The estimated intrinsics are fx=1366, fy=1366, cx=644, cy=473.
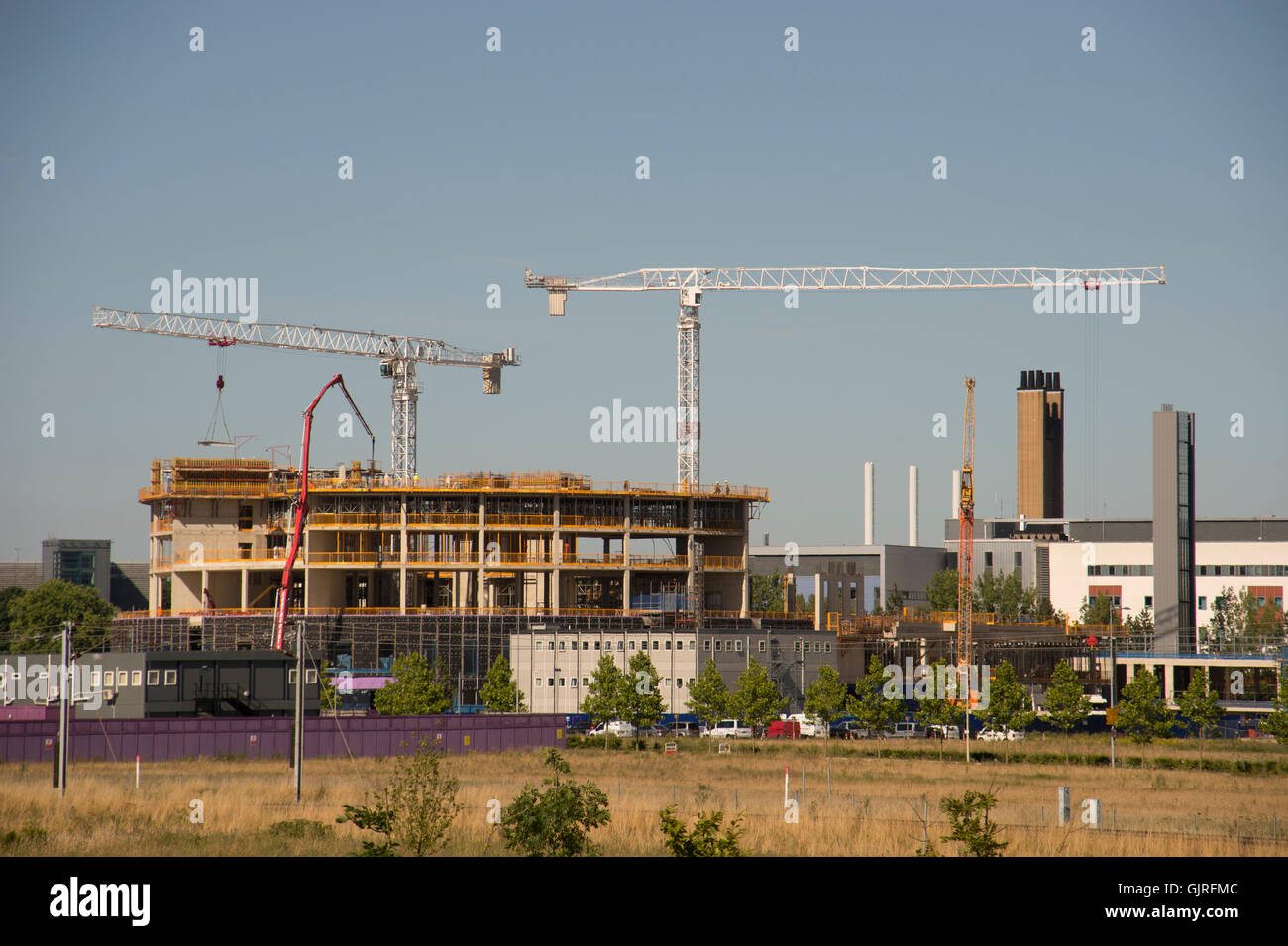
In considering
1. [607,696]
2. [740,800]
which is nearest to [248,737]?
[607,696]

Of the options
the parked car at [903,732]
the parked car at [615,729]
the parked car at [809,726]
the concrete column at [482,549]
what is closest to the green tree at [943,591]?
the concrete column at [482,549]

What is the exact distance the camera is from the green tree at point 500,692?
95625 mm

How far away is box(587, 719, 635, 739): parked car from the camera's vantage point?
86812 mm

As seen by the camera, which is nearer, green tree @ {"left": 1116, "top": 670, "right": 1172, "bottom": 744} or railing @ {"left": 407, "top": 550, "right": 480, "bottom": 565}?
green tree @ {"left": 1116, "top": 670, "right": 1172, "bottom": 744}

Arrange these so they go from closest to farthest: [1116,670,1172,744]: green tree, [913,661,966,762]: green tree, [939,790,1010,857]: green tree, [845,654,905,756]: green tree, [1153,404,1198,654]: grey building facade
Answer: [939,790,1010,857]: green tree < [1116,670,1172,744]: green tree < [913,661,966,762]: green tree < [845,654,905,756]: green tree < [1153,404,1198,654]: grey building facade

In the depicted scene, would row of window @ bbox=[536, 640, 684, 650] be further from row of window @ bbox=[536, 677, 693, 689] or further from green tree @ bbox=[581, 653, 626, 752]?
green tree @ bbox=[581, 653, 626, 752]

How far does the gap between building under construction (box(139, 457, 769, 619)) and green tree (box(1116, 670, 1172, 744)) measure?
40572mm

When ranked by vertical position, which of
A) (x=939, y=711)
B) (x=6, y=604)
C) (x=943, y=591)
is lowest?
(x=939, y=711)

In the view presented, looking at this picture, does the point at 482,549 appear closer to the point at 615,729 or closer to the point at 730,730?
the point at 615,729

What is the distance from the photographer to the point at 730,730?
94.1 metres

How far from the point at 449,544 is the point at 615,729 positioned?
3876 cm

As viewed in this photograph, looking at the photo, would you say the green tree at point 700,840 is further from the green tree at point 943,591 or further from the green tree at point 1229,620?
the green tree at point 943,591

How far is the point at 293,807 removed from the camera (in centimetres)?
4416

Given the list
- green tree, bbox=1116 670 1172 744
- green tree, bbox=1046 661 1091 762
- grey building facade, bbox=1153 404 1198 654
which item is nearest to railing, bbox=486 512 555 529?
green tree, bbox=1046 661 1091 762
